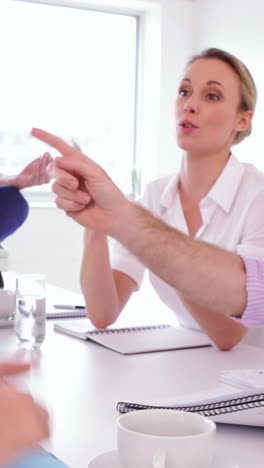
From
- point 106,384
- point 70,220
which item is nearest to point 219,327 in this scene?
point 106,384

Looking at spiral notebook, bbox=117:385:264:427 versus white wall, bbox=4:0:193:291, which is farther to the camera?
white wall, bbox=4:0:193:291

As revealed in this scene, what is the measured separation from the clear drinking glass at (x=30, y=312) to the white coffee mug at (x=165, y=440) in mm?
825

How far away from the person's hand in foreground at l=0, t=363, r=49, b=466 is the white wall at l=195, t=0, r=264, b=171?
4038mm

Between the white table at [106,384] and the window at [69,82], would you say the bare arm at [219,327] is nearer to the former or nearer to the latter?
the white table at [106,384]

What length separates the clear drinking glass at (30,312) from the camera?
1.66m

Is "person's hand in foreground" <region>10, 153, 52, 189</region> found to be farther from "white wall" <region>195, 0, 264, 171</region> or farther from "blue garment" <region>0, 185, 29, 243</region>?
"white wall" <region>195, 0, 264, 171</region>

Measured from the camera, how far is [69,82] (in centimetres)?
504

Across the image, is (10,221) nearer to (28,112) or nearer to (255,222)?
(255,222)

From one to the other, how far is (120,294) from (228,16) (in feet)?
10.6

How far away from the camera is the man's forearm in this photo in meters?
1.44

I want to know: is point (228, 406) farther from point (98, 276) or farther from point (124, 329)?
point (98, 276)

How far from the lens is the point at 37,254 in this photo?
15.8ft

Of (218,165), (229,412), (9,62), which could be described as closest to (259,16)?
(9,62)

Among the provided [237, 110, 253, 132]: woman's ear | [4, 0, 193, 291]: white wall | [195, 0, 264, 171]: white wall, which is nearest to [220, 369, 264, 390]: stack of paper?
[237, 110, 253, 132]: woman's ear
